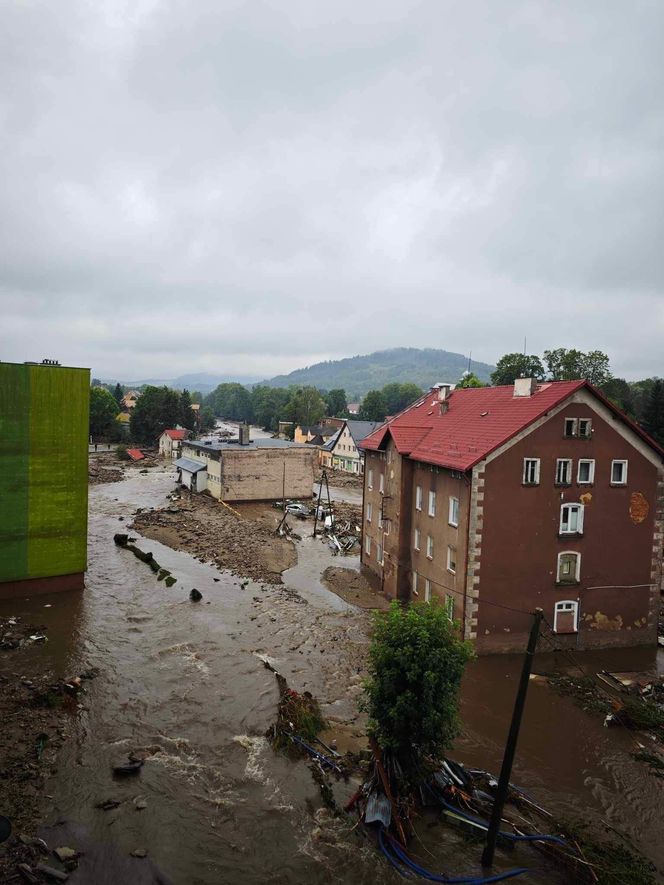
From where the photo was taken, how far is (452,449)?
26.5m

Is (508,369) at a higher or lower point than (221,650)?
higher

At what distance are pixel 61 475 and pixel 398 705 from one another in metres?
22.9

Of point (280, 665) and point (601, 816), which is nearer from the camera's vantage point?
point (601, 816)

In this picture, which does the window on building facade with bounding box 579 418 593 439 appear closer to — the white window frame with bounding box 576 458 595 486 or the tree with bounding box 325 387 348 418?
the white window frame with bounding box 576 458 595 486

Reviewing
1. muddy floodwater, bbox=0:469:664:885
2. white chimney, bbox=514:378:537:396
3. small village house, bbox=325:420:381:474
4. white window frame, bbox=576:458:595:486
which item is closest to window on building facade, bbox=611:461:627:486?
white window frame, bbox=576:458:595:486

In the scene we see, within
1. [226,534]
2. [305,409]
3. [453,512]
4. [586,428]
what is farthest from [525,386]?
[305,409]

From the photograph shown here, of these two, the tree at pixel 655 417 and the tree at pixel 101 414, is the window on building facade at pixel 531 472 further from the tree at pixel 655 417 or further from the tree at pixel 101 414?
the tree at pixel 101 414

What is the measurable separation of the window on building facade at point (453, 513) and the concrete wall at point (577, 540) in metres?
1.66

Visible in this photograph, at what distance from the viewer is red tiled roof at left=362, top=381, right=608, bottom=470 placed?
79.2ft

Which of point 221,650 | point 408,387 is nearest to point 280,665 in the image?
point 221,650

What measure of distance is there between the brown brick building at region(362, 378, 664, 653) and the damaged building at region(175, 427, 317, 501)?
33191mm

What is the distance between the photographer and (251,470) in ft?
193

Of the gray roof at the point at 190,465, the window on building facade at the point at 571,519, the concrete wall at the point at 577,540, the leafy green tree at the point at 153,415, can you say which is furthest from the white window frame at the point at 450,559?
the leafy green tree at the point at 153,415

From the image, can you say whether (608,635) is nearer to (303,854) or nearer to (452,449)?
(452,449)
